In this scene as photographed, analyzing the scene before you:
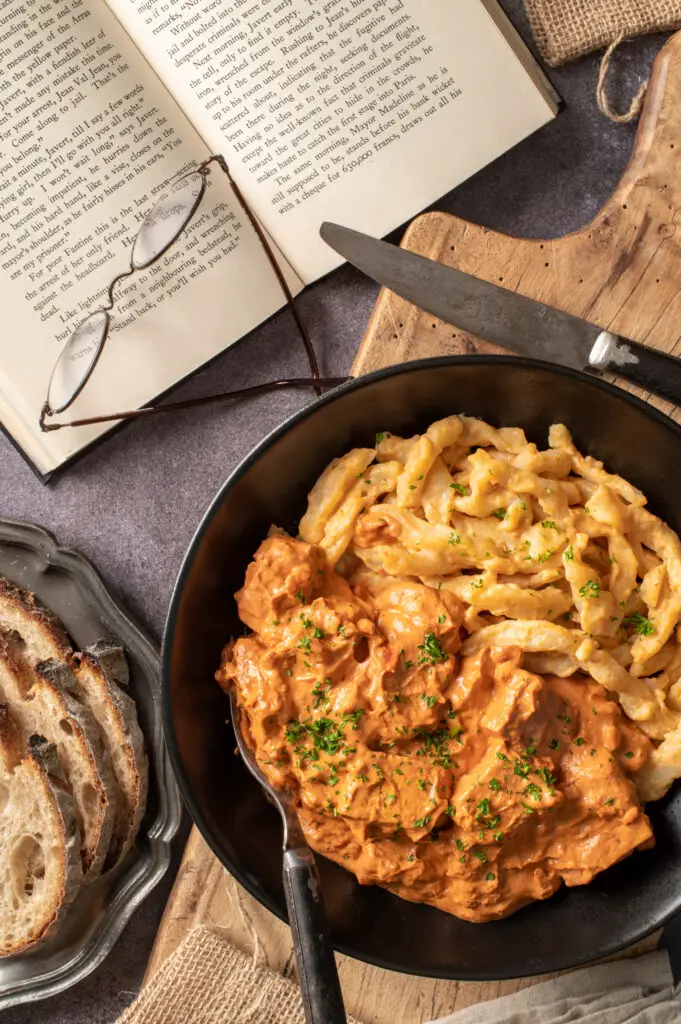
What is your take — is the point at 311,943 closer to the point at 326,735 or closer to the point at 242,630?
the point at 326,735

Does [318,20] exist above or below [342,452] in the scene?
above

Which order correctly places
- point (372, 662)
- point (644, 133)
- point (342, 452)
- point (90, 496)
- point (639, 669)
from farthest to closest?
1. point (90, 496)
2. point (644, 133)
3. point (342, 452)
4. point (639, 669)
5. point (372, 662)

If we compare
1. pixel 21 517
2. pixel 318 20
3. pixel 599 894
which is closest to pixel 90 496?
pixel 21 517

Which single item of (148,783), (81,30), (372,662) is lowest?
(148,783)

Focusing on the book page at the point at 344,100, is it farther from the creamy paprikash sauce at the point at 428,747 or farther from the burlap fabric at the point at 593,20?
the creamy paprikash sauce at the point at 428,747

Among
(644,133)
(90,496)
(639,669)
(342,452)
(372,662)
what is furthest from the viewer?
(90,496)

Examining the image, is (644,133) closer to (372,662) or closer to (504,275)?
(504,275)
